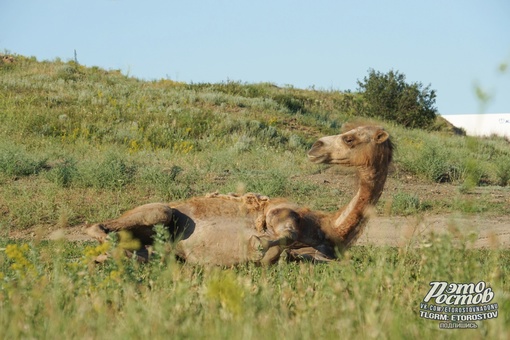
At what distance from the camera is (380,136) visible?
8539 mm

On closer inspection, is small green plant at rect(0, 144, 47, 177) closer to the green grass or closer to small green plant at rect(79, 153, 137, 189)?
small green plant at rect(79, 153, 137, 189)

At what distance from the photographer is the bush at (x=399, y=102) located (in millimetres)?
35656

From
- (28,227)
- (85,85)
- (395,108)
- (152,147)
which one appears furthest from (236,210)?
(395,108)

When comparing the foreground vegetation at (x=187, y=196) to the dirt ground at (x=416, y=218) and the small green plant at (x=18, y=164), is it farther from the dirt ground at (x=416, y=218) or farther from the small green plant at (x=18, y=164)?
the dirt ground at (x=416, y=218)

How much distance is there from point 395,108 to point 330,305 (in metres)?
31.5

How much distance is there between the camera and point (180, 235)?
8078 millimetres

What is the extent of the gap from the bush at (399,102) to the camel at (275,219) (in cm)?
2714

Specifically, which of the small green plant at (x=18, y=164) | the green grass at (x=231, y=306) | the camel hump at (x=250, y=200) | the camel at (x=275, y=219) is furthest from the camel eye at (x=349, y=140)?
the small green plant at (x=18, y=164)

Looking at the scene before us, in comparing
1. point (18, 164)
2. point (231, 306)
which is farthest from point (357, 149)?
point (18, 164)

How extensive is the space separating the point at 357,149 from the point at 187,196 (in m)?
6.93

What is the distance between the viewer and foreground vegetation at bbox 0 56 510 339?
15.2 ft

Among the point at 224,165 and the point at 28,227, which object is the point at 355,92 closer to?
the point at 224,165

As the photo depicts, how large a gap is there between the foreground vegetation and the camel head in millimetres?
940

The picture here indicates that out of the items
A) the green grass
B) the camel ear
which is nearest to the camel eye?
the camel ear
